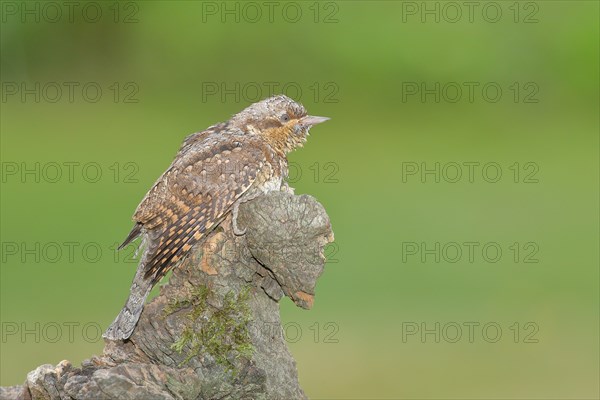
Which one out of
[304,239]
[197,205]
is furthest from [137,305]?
[304,239]

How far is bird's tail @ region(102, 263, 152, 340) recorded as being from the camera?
5203 mm

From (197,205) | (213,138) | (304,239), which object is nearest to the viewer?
(304,239)

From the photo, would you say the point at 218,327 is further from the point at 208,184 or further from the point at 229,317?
the point at 208,184

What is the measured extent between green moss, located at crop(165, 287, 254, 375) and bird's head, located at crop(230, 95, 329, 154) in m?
1.01

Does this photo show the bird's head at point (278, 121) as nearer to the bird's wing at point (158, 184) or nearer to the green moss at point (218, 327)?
the bird's wing at point (158, 184)

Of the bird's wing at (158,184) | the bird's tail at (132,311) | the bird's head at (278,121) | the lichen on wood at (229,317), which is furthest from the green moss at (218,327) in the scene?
the bird's head at (278,121)

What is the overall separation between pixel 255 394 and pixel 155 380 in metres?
0.51

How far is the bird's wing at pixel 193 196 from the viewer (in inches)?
206

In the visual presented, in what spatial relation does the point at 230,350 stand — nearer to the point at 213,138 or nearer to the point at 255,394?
the point at 255,394

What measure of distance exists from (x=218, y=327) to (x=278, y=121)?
1.24 m

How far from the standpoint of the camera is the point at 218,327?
17.1ft

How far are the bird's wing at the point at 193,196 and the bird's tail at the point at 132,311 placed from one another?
0.07 meters

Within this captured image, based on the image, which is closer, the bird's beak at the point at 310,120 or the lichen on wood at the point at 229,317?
the lichen on wood at the point at 229,317

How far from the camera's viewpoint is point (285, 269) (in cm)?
507
